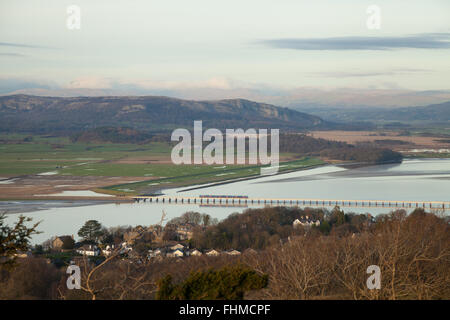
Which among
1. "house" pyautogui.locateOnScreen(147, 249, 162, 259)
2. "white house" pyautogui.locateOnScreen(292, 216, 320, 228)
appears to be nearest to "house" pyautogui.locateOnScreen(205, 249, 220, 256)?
"house" pyautogui.locateOnScreen(147, 249, 162, 259)

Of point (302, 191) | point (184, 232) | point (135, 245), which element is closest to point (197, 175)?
point (302, 191)

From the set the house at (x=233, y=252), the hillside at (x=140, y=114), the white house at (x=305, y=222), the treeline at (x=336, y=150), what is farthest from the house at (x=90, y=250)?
the hillside at (x=140, y=114)

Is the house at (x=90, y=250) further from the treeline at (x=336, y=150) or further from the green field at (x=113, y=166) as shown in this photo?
the treeline at (x=336, y=150)

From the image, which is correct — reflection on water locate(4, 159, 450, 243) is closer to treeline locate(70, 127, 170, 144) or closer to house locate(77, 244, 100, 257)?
house locate(77, 244, 100, 257)

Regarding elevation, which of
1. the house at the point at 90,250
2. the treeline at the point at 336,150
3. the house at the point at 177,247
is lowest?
the treeline at the point at 336,150

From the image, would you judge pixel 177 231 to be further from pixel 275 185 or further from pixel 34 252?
pixel 275 185
